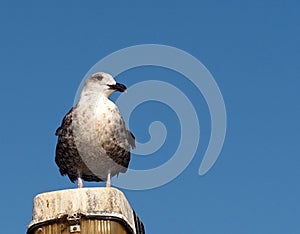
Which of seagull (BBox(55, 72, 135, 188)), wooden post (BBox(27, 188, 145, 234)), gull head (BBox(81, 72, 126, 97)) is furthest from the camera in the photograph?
gull head (BBox(81, 72, 126, 97))

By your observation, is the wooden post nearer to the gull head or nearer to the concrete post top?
the concrete post top

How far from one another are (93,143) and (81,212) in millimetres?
2169

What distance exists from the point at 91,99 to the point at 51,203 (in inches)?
104

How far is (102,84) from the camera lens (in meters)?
9.85

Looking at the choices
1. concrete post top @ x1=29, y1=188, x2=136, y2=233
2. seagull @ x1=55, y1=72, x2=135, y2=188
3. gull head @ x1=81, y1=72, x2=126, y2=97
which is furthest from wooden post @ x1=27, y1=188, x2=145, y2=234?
gull head @ x1=81, y1=72, x2=126, y2=97

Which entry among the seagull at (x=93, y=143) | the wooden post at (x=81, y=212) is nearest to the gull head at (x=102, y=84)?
the seagull at (x=93, y=143)

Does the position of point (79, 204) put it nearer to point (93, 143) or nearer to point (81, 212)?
point (81, 212)

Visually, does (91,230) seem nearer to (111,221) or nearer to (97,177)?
(111,221)

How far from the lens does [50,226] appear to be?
717 cm

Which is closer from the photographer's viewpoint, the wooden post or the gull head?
the wooden post

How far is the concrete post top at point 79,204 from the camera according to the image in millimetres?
7152

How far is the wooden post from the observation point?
7.09 m

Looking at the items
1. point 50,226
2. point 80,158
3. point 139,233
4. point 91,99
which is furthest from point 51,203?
point 91,99

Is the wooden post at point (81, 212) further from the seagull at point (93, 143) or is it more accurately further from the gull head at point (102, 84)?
the gull head at point (102, 84)
